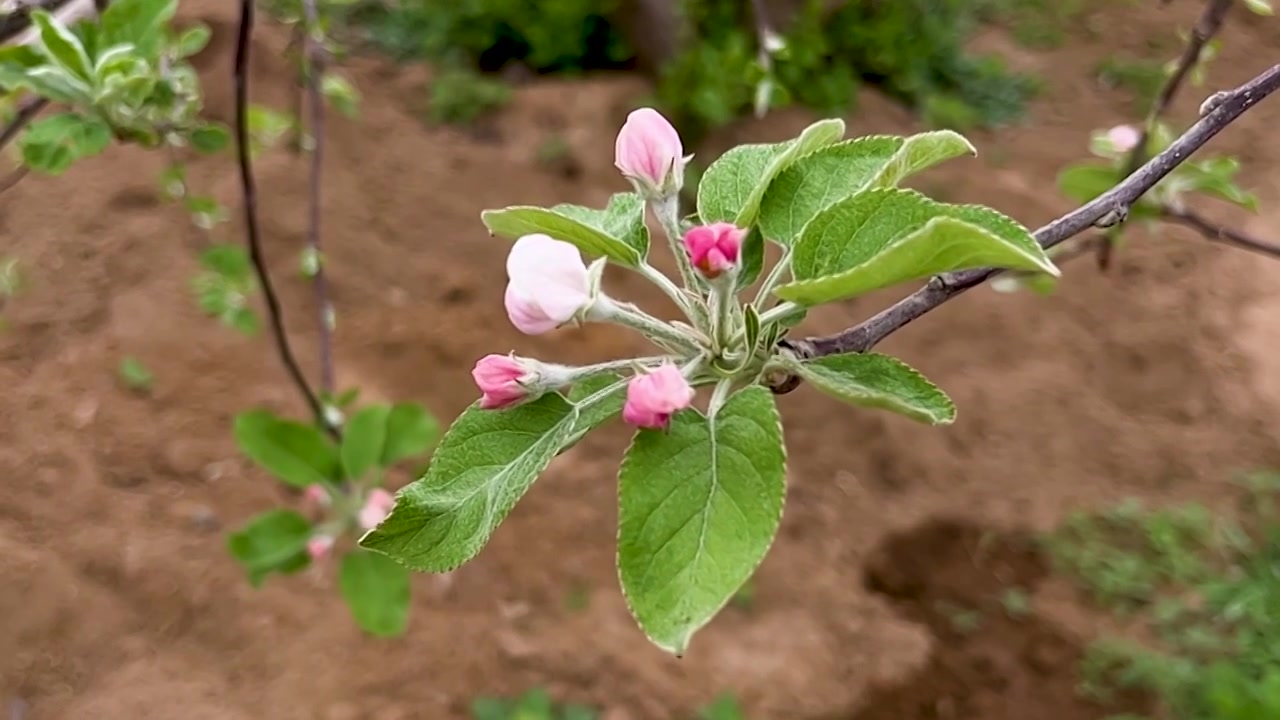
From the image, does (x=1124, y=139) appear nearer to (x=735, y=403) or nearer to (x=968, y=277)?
(x=968, y=277)

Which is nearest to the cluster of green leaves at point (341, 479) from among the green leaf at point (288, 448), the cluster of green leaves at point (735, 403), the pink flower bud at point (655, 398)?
the green leaf at point (288, 448)

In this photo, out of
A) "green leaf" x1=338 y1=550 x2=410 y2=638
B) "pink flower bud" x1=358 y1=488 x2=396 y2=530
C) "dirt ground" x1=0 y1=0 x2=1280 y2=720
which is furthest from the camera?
"dirt ground" x1=0 y1=0 x2=1280 y2=720

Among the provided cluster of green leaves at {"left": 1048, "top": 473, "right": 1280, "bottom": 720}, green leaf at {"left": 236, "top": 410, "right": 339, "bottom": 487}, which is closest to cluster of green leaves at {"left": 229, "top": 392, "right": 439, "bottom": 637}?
green leaf at {"left": 236, "top": 410, "right": 339, "bottom": 487}

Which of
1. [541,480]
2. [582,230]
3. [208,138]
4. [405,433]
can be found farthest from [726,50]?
[582,230]

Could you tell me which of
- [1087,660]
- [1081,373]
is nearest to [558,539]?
[1087,660]

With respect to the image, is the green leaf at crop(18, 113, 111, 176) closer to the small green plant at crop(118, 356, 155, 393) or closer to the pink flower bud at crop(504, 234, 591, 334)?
the pink flower bud at crop(504, 234, 591, 334)

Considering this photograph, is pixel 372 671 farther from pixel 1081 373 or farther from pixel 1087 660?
pixel 1081 373
